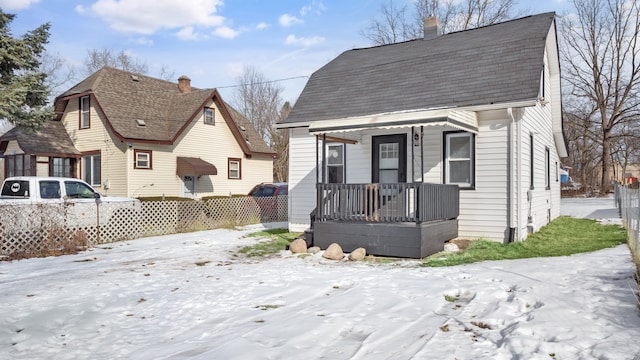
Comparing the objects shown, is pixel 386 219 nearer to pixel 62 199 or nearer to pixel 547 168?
pixel 62 199

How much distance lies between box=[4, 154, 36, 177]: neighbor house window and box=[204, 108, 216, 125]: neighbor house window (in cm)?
788

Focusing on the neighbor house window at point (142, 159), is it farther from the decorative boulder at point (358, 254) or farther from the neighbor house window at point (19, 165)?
the decorative boulder at point (358, 254)

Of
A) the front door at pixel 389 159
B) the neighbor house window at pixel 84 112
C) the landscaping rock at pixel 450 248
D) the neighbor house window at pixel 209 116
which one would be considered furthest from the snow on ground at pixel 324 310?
the neighbor house window at pixel 209 116

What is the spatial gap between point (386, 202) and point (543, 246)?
4056 millimetres

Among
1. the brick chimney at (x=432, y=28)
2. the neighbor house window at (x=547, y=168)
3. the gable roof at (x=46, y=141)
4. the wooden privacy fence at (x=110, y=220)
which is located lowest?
the wooden privacy fence at (x=110, y=220)

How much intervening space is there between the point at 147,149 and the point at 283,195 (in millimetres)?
6446

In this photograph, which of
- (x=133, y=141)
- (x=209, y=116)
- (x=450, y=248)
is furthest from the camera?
(x=209, y=116)

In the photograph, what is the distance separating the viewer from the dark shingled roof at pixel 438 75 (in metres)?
11.3

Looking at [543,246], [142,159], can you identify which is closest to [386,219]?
[543,246]

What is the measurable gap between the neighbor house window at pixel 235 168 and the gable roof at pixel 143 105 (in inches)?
31.4

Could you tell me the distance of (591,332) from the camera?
4.56m

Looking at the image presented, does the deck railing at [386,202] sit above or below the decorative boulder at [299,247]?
above

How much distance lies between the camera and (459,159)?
38.1 feet

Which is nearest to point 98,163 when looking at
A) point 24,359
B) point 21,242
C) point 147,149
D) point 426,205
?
point 147,149
